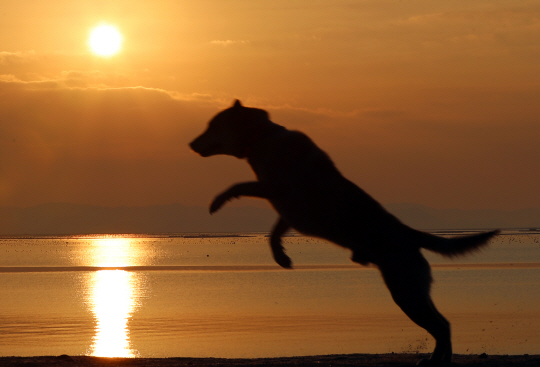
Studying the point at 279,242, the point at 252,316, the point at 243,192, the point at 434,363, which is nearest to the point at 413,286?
the point at 434,363

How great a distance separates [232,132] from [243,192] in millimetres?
875

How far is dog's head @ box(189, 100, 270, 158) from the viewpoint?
8289 mm

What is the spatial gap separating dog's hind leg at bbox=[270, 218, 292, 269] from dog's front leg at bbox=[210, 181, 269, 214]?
2.49 feet

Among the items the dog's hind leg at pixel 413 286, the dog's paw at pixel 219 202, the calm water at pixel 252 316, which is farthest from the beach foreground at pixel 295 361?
the calm water at pixel 252 316

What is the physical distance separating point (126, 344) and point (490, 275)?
70.6 ft

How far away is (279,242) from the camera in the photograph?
8.61 m

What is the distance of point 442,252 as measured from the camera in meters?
8.41

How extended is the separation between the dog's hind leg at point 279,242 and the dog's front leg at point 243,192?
759mm

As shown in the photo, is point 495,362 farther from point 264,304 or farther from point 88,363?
point 264,304

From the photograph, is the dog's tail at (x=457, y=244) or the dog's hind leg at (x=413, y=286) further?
the dog's tail at (x=457, y=244)

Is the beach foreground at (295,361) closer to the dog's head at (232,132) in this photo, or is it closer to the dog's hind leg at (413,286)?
the dog's hind leg at (413,286)

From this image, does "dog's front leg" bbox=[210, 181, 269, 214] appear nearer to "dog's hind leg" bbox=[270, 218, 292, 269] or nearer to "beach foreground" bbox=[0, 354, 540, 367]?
"dog's hind leg" bbox=[270, 218, 292, 269]

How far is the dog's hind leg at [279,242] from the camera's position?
8.55 metres

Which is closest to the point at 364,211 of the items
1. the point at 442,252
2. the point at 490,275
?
the point at 442,252
